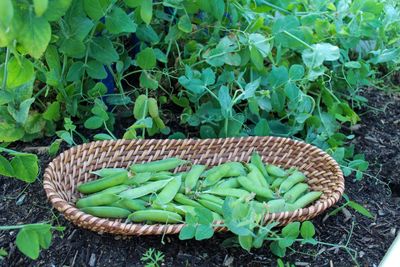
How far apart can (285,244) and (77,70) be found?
0.78 metres

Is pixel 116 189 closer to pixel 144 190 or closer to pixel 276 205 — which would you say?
pixel 144 190

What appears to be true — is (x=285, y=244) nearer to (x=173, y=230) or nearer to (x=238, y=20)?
(x=173, y=230)

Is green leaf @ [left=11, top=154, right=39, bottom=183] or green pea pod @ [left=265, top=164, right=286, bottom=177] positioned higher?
green leaf @ [left=11, top=154, right=39, bottom=183]

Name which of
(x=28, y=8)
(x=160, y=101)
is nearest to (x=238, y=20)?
(x=160, y=101)

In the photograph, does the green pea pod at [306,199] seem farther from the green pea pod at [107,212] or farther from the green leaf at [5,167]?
the green leaf at [5,167]

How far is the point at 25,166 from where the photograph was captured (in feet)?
4.39

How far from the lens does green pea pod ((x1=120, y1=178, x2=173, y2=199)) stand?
150cm

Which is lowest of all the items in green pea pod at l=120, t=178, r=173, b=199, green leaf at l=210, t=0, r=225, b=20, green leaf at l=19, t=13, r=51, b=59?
green pea pod at l=120, t=178, r=173, b=199

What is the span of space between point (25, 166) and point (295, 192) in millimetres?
722

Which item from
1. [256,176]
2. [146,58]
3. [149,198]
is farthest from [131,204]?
[146,58]

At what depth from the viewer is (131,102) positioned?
192 cm

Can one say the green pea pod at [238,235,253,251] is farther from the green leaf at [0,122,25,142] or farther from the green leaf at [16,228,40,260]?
the green leaf at [0,122,25,142]

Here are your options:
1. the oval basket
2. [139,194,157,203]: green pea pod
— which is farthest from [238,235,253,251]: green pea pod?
[139,194,157,203]: green pea pod

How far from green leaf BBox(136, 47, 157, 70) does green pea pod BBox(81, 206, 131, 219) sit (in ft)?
1.57
